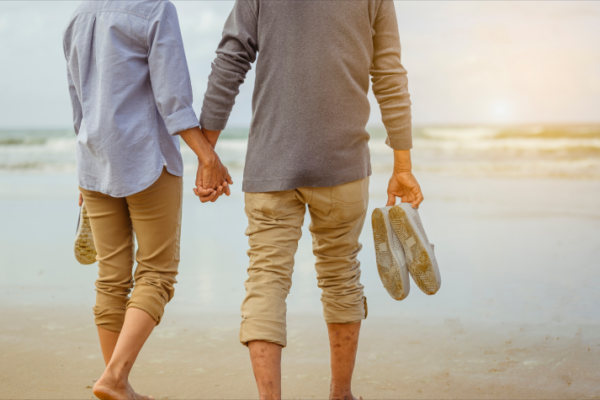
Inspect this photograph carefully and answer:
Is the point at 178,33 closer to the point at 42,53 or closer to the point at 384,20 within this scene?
the point at 384,20

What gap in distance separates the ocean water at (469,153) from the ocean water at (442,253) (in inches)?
68.9

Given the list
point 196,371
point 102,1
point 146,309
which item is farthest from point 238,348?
point 102,1

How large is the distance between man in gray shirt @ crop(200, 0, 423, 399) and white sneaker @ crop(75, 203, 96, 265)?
73 cm

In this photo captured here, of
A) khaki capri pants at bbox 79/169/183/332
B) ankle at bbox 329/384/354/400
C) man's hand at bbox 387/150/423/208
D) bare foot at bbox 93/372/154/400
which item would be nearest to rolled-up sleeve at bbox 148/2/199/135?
khaki capri pants at bbox 79/169/183/332

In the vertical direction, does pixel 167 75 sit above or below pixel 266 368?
above

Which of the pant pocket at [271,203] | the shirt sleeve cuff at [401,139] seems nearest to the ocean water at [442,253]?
the shirt sleeve cuff at [401,139]

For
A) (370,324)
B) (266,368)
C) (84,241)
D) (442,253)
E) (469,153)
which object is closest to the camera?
(266,368)

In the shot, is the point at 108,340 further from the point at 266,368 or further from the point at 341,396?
the point at 341,396

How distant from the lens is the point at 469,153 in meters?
16.2

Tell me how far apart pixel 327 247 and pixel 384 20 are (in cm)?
82

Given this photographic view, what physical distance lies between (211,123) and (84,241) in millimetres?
834

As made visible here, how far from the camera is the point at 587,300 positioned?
3316mm

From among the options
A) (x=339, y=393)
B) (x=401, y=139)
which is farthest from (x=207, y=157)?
(x=339, y=393)

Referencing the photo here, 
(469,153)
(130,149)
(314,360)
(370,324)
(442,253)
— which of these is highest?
(130,149)
